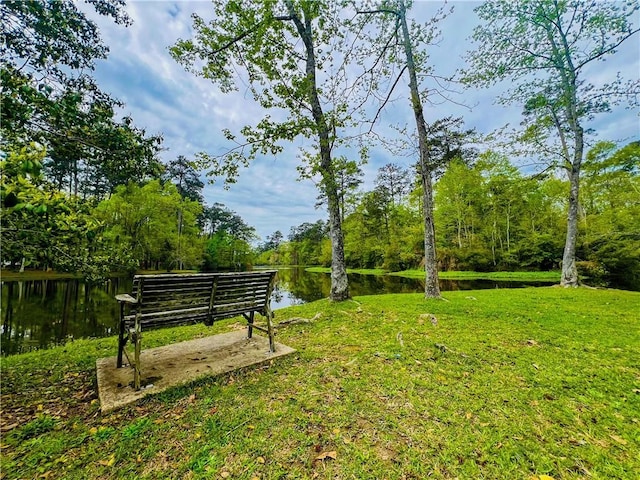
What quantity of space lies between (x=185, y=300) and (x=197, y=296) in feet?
0.51

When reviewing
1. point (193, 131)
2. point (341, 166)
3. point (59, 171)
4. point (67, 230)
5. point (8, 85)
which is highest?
point (59, 171)

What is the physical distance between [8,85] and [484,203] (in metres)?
31.6

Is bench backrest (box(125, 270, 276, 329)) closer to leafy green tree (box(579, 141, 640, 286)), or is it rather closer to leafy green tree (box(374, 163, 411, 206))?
leafy green tree (box(579, 141, 640, 286))

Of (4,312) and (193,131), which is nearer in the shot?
(4,312)

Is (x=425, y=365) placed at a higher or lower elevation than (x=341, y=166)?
lower

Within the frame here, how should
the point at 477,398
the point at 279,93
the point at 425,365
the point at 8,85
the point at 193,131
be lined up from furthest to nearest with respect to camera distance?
the point at 193,131, the point at 279,93, the point at 425,365, the point at 477,398, the point at 8,85

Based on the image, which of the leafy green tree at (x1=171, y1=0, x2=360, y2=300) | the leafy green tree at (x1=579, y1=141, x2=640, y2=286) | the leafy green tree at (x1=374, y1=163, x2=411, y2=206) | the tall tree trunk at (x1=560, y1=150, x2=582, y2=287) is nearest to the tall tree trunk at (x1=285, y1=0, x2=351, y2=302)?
the leafy green tree at (x1=171, y1=0, x2=360, y2=300)

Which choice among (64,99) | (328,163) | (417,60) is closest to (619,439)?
(64,99)

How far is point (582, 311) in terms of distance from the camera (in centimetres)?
625

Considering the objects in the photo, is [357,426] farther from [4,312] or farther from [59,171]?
[59,171]

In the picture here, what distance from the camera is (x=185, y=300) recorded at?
126 inches

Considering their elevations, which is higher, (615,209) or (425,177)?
(615,209)

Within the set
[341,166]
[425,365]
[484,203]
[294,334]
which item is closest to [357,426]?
[425,365]

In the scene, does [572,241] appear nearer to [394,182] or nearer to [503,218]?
[503,218]
